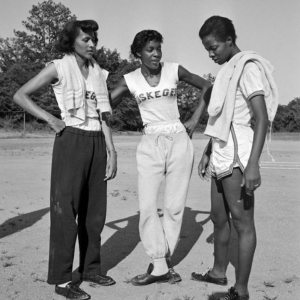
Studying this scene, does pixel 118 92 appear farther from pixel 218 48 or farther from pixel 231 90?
pixel 231 90

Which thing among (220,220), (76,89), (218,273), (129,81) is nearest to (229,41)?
(129,81)

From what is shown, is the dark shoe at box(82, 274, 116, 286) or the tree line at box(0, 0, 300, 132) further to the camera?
the tree line at box(0, 0, 300, 132)

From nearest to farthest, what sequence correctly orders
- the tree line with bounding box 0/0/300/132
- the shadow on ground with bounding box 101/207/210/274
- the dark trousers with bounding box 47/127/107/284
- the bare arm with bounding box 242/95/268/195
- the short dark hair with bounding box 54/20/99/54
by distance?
1. the bare arm with bounding box 242/95/268/195
2. the dark trousers with bounding box 47/127/107/284
3. the short dark hair with bounding box 54/20/99/54
4. the shadow on ground with bounding box 101/207/210/274
5. the tree line with bounding box 0/0/300/132

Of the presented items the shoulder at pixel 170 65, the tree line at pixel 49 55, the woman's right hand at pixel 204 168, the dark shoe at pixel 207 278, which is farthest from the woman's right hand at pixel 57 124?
the tree line at pixel 49 55

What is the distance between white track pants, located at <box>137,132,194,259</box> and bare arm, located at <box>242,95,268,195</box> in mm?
926

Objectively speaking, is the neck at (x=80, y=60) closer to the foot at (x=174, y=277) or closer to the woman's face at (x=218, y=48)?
the woman's face at (x=218, y=48)

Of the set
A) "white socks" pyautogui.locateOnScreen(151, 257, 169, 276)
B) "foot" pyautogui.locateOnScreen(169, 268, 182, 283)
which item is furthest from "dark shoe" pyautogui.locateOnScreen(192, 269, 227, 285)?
"white socks" pyautogui.locateOnScreen(151, 257, 169, 276)

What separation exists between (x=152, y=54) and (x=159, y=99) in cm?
42

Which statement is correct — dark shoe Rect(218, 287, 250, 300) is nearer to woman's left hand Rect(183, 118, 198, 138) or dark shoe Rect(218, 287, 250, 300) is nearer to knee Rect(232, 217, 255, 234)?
knee Rect(232, 217, 255, 234)

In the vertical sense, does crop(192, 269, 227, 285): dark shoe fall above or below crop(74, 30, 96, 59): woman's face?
below

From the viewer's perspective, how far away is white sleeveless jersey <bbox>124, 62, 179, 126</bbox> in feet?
14.6

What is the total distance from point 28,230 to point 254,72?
13.5ft

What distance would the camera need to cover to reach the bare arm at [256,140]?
3.57m

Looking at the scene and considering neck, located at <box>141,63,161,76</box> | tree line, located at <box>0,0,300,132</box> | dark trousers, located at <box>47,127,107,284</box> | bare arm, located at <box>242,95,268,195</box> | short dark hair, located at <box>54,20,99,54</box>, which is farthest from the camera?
tree line, located at <box>0,0,300,132</box>
